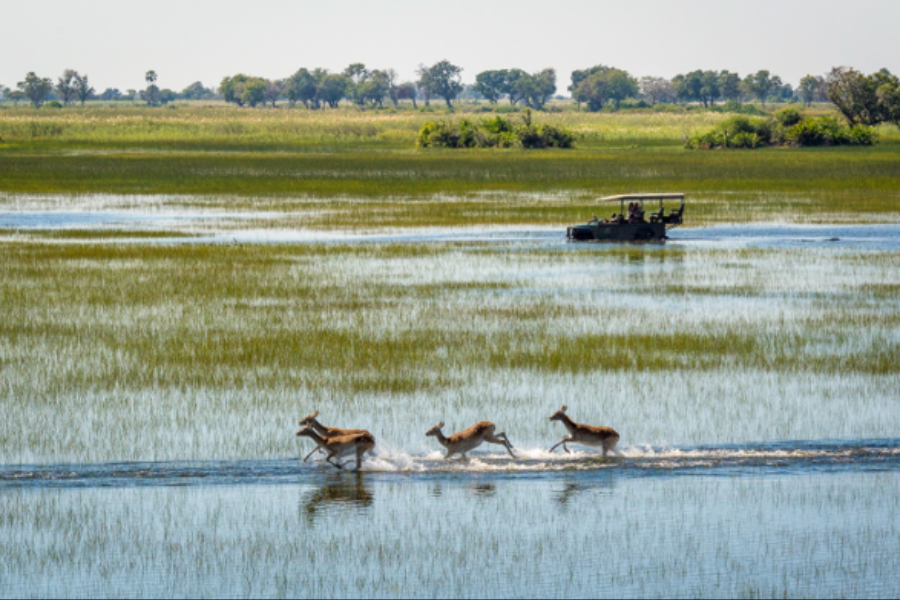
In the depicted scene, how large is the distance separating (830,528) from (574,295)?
18.6 meters

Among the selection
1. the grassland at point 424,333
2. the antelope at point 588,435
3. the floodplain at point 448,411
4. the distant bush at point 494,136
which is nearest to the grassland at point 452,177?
the grassland at point 424,333

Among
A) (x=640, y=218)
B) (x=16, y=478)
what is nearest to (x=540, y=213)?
(x=640, y=218)

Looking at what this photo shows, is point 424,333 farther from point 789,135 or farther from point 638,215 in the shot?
point 789,135

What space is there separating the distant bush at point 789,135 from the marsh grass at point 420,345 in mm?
77289

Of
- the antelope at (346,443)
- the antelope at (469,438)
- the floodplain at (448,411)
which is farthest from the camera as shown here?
the antelope at (469,438)

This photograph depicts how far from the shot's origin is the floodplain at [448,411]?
13.6m

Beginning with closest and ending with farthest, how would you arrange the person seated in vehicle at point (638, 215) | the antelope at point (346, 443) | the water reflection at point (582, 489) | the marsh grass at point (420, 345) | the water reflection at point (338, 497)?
the water reflection at point (338, 497), the water reflection at point (582, 489), the antelope at point (346, 443), the marsh grass at point (420, 345), the person seated in vehicle at point (638, 215)

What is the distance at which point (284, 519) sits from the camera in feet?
49.0

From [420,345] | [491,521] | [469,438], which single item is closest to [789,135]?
[420,345]

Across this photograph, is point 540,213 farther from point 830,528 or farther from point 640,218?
point 830,528

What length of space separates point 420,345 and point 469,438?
29.6 feet

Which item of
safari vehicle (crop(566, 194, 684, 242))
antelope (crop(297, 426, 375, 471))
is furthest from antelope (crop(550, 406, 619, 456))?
safari vehicle (crop(566, 194, 684, 242))

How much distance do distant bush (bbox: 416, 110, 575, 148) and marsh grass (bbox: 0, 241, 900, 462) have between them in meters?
78.0

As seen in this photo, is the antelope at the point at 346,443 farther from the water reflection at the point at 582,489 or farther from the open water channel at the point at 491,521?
the water reflection at the point at 582,489
